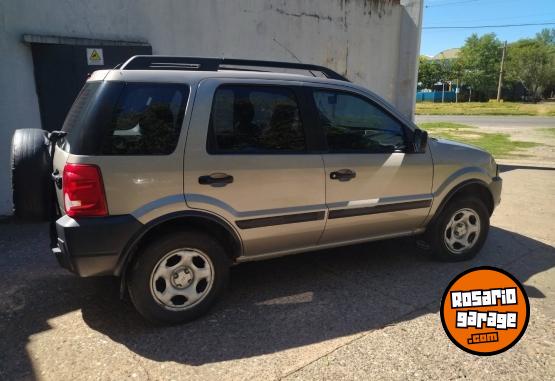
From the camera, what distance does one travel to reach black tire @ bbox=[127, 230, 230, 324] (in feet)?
9.98

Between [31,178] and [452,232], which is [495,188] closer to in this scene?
[452,232]

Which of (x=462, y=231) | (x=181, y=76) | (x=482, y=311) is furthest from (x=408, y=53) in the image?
(x=482, y=311)

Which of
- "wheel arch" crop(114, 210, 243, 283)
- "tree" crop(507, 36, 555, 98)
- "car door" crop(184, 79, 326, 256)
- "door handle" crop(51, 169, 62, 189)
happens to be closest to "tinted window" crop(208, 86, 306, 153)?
"car door" crop(184, 79, 326, 256)

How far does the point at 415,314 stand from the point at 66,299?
9.19ft

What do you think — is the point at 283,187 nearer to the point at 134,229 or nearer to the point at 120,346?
the point at 134,229

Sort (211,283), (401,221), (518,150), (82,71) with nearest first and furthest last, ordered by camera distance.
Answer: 1. (211,283)
2. (401,221)
3. (82,71)
4. (518,150)

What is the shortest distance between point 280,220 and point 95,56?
12.9 ft

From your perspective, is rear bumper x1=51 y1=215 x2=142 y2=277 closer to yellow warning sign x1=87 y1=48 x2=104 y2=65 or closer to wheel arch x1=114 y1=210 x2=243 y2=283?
wheel arch x1=114 y1=210 x2=243 y2=283

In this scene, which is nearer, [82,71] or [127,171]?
[127,171]

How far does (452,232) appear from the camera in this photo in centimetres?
439

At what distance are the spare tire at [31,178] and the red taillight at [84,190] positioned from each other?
0.56 meters

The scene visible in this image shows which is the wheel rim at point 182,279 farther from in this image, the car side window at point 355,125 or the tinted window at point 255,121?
the car side window at point 355,125

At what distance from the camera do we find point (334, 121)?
3.71 metres

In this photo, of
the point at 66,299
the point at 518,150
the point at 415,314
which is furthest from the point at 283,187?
the point at 518,150
